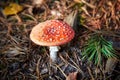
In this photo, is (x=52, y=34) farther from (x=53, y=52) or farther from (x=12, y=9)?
(x=12, y=9)

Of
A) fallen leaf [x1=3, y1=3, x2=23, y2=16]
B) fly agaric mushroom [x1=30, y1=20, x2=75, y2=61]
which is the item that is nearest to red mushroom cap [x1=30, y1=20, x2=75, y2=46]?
fly agaric mushroom [x1=30, y1=20, x2=75, y2=61]

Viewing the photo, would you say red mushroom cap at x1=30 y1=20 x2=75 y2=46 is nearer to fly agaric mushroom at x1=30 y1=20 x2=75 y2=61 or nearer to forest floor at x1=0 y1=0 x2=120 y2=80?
fly agaric mushroom at x1=30 y1=20 x2=75 y2=61

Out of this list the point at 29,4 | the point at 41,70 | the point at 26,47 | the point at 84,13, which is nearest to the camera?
the point at 41,70

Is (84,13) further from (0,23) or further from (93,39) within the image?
(0,23)

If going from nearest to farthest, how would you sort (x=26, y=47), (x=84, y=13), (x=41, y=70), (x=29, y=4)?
1. (x=41, y=70)
2. (x=26, y=47)
3. (x=84, y=13)
4. (x=29, y=4)

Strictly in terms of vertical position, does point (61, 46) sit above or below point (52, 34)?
below

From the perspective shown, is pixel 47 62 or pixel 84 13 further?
pixel 84 13

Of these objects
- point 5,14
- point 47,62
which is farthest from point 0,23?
point 47,62

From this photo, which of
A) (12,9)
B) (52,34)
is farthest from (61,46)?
(12,9)
